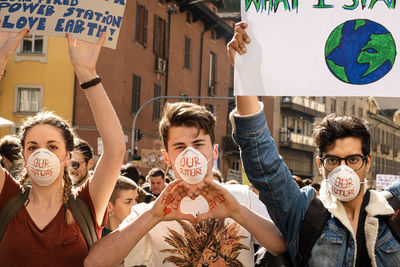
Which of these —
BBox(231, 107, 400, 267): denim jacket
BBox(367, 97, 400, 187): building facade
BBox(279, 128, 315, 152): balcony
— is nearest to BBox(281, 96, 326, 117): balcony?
BBox(279, 128, 315, 152): balcony

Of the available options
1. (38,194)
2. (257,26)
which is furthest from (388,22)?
(38,194)

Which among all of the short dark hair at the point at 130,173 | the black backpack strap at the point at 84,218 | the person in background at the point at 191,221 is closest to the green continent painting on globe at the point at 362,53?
the person in background at the point at 191,221

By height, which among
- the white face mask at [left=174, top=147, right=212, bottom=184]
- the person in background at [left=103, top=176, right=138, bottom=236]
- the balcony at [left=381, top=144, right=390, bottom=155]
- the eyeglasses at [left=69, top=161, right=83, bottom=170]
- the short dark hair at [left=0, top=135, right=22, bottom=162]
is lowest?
the balcony at [left=381, top=144, right=390, bottom=155]

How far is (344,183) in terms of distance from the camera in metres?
3.24

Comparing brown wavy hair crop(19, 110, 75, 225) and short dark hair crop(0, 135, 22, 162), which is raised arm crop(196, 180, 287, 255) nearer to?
brown wavy hair crop(19, 110, 75, 225)

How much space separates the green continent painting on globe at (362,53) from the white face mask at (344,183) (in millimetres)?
456

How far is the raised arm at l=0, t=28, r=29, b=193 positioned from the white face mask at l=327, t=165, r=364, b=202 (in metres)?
1.77

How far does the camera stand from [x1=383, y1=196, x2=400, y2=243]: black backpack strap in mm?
3232

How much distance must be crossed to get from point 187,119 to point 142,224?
618 mm

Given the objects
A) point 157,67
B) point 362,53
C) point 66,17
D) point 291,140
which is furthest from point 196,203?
point 291,140

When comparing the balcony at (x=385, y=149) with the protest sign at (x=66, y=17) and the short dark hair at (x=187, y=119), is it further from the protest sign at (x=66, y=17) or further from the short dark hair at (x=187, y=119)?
the short dark hair at (x=187, y=119)

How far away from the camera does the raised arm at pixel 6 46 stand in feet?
11.7

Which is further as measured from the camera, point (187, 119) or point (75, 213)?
point (75, 213)

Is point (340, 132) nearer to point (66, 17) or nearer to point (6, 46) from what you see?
point (66, 17)
